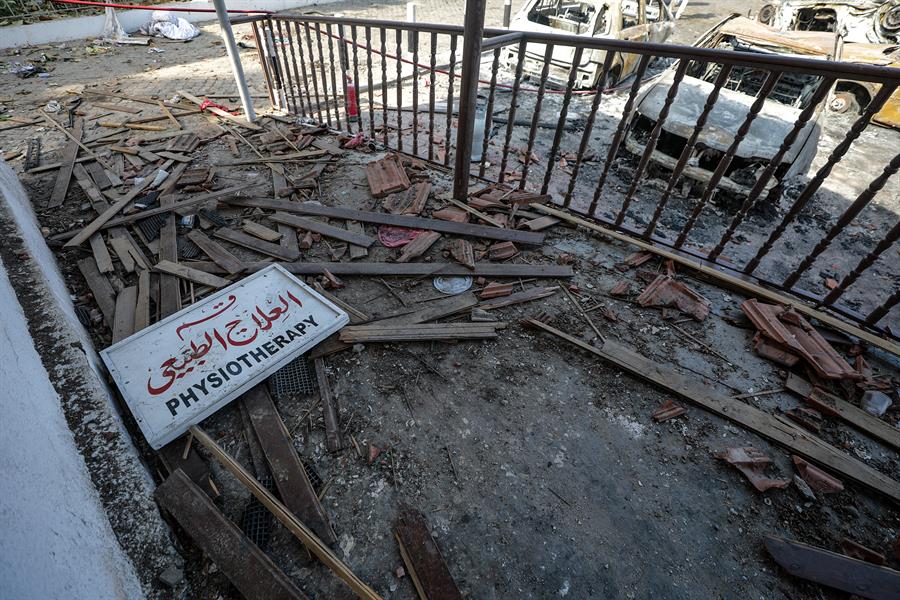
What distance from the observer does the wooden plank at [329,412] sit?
6.88 feet

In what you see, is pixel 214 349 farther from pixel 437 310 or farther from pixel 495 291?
pixel 495 291

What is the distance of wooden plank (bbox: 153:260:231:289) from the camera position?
10.0 ft

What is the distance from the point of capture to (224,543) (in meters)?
1.68

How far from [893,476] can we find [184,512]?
11.9 ft

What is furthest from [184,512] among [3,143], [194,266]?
[3,143]

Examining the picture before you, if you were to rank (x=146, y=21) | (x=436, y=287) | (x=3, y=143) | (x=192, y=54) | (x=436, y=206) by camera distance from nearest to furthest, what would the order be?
(x=436, y=287), (x=436, y=206), (x=3, y=143), (x=192, y=54), (x=146, y=21)

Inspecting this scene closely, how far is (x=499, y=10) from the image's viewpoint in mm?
17438

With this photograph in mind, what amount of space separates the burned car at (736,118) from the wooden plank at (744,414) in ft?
13.5

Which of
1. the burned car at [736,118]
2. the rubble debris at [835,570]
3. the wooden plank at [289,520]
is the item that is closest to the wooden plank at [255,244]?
the wooden plank at [289,520]

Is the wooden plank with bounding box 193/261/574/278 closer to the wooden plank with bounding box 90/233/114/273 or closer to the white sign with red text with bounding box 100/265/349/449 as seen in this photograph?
the white sign with red text with bounding box 100/265/349/449

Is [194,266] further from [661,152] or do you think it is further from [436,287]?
[661,152]

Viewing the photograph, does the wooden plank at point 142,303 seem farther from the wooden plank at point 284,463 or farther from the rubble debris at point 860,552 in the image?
the rubble debris at point 860,552

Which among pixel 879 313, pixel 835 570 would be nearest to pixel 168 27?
pixel 879 313

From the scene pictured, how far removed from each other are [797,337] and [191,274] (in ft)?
15.1
